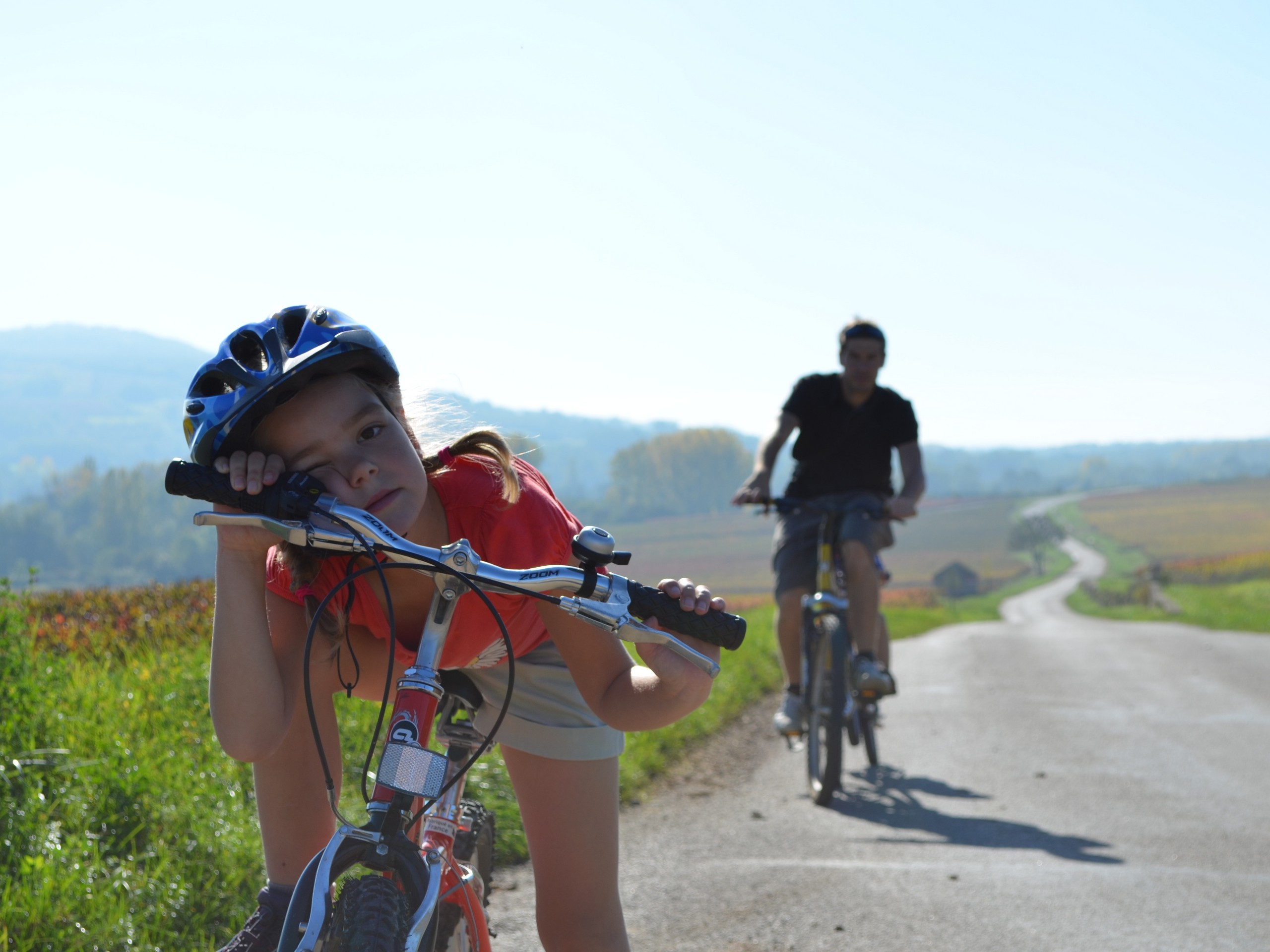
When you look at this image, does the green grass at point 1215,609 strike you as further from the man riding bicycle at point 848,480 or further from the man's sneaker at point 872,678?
the man's sneaker at point 872,678

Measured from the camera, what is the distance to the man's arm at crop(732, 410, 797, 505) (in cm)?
627

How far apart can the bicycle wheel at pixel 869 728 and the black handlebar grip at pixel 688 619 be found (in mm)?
4945

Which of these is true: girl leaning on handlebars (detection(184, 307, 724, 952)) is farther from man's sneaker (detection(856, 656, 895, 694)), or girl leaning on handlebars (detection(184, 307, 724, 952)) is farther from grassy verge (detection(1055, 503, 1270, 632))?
grassy verge (detection(1055, 503, 1270, 632))

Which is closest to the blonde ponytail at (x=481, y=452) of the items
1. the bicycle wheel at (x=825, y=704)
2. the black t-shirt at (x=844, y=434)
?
the bicycle wheel at (x=825, y=704)

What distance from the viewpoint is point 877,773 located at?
654 centimetres

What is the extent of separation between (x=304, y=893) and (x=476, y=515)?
0.92 meters

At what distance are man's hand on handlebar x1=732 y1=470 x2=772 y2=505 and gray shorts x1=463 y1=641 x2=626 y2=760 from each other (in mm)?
3662

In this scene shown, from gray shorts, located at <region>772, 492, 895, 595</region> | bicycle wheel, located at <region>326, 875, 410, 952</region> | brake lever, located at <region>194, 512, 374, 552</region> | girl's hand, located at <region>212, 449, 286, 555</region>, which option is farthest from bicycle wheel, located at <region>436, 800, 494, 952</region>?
gray shorts, located at <region>772, 492, 895, 595</region>

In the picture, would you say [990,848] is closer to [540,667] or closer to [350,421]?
[540,667]

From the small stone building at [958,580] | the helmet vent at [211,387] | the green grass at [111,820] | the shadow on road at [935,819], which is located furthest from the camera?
the small stone building at [958,580]

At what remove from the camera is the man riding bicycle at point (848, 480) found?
6145 millimetres

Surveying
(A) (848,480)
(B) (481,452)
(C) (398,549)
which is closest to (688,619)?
(C) (398,549)

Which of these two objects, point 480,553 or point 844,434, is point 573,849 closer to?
point 480,553

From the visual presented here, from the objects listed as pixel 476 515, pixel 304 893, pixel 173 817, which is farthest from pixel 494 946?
pixel 304 893
